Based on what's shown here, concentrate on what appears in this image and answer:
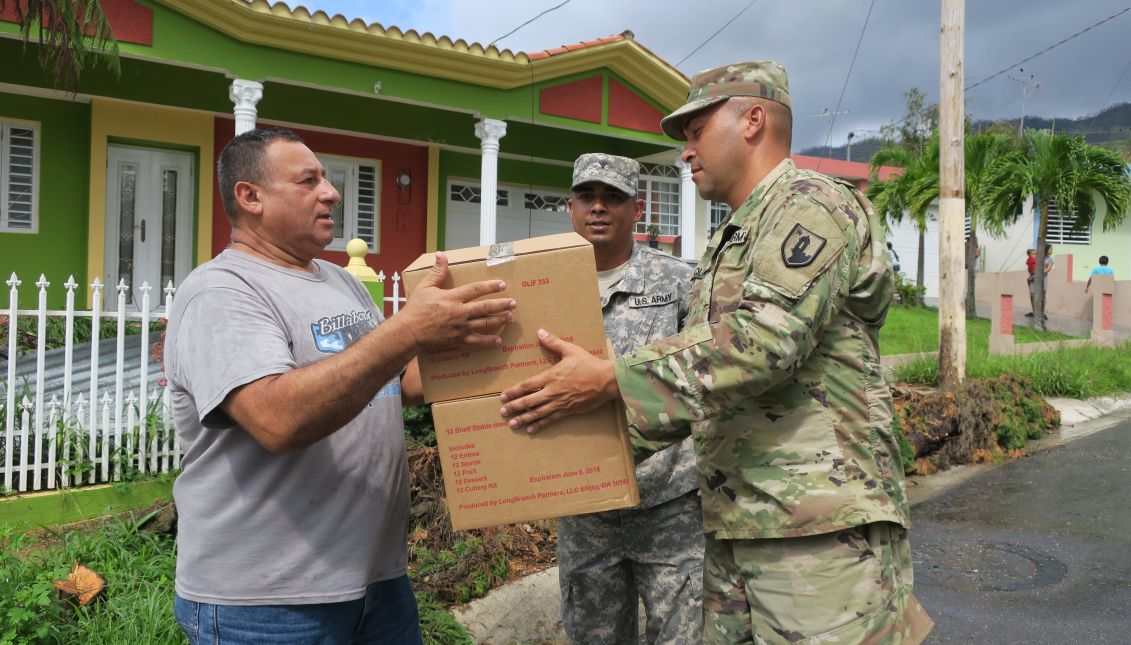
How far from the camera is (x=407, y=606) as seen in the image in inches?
84.2

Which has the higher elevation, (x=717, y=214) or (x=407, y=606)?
(x=717, y=214)

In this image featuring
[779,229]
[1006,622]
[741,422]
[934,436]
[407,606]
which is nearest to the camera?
[779,229]

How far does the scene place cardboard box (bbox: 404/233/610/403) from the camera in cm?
182

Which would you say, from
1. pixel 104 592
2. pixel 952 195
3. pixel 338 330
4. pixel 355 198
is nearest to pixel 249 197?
pixel 338 330

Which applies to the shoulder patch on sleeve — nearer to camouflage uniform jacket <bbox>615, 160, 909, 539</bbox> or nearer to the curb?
camouflage uniform jacket <bbox>615, 160, 909, 539</bbox>

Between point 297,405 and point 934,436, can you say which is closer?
point 297,405

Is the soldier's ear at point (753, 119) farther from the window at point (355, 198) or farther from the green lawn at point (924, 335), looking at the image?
the green lawn at point (924, 335)

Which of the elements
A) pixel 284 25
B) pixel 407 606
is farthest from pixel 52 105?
pixel 407 606

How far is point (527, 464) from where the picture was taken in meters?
1.89

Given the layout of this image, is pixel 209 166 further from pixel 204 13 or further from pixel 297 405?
pixel 297 405

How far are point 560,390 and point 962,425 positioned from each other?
6696mm

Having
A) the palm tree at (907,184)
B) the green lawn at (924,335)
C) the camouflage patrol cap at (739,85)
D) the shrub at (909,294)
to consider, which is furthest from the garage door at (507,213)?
the shrub at (909,294)

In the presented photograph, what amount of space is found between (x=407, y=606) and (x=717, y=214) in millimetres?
12980

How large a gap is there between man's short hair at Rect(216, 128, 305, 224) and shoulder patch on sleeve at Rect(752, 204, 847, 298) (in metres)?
1.16
